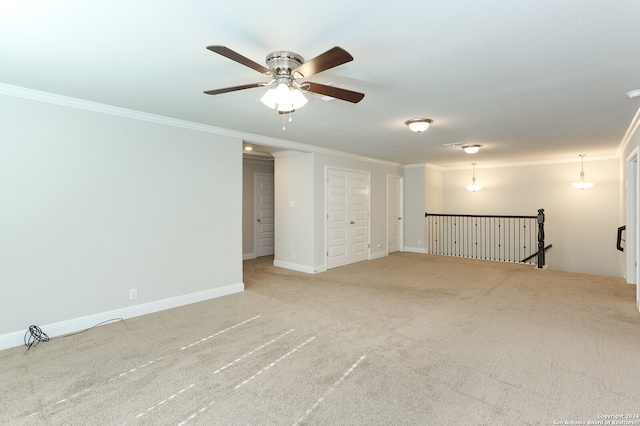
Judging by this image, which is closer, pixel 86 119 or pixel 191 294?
pixel 86 119

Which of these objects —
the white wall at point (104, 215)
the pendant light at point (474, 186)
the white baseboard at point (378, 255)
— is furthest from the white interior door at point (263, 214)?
the pendant light at point (474, 186)

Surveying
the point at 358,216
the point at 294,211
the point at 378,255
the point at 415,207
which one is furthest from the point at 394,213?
the point at 294,211

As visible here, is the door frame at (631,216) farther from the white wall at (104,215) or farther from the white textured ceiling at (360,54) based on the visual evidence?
the white wall at (104,215)

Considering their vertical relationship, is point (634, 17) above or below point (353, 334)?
above

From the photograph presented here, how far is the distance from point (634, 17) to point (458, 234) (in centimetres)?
770

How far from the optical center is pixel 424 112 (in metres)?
3.76

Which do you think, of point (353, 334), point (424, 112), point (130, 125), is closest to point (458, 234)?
point (424, 112)

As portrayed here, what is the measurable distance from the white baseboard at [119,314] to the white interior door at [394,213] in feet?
15.1

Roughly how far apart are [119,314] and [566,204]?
353 inches

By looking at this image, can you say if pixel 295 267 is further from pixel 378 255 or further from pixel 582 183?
pixel 582 183

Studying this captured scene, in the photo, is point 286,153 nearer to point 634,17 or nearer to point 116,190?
point 116,190

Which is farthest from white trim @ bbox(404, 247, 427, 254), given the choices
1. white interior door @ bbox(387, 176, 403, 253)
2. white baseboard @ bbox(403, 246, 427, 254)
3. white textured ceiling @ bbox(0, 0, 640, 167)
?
white textured ceiling @ bbox(0, 0, 640, 167)

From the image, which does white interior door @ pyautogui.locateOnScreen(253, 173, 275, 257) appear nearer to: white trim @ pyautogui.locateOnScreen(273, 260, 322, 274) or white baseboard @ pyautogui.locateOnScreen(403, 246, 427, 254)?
white trim @ pyautogui.locateOnScreen(273, 260, 322, 274)

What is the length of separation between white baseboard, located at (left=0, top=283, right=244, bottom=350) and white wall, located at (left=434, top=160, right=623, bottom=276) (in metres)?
7.01
